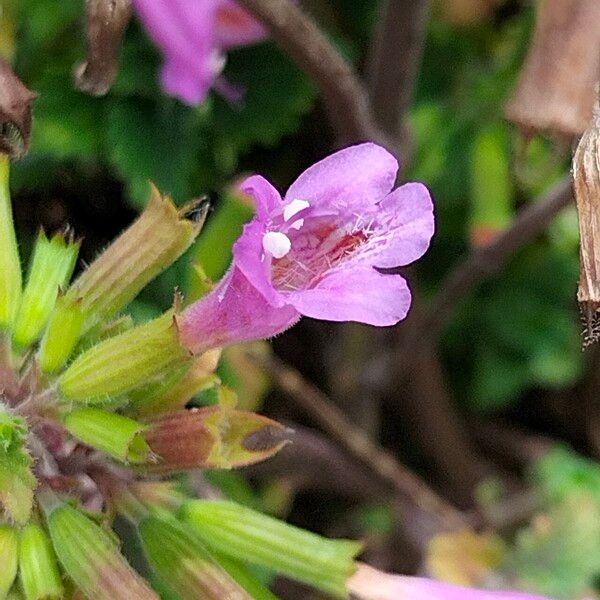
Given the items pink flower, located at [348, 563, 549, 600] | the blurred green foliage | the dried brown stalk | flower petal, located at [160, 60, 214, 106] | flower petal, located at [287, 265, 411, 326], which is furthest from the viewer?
the blurred green foliage

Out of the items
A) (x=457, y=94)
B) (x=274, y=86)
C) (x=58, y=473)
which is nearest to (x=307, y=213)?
(x=58, y=473)

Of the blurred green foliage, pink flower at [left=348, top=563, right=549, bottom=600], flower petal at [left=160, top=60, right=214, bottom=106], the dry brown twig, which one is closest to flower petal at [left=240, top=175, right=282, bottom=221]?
pink flower at [left=348, top=563, right=549, bottom=600]

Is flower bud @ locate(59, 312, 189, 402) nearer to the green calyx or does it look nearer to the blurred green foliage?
the green calyx

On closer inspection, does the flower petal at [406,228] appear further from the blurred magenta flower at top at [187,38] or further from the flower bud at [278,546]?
the blurred magenta flower at top at [187,38]

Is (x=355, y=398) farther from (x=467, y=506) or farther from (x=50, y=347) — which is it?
(x=50, y=347)

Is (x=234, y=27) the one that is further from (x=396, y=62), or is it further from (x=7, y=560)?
(x=7, y=560)

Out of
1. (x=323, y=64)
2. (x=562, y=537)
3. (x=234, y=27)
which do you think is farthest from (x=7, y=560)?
(x=562, y=537)
